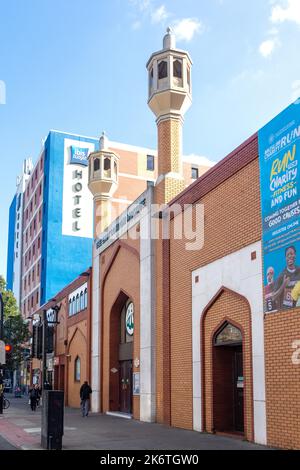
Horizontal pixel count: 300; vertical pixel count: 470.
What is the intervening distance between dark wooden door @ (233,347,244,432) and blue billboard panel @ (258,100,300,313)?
114 inches

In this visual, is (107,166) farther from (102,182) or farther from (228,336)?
(228,336)

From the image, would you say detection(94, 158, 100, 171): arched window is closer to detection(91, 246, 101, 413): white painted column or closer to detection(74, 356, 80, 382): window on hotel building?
detection(91, 246, 101, 413): white painted column

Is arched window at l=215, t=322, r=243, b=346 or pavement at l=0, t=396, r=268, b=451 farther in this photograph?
arched window at l=215, t=322, r=243, b=346

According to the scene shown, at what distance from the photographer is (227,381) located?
645 inches

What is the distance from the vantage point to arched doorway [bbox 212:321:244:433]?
623 inches

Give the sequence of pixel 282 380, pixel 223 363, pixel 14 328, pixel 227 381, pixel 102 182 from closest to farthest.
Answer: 1. pixel 282 380
2. pixel 227 381
3. pixel 223 363
4. pixel 102 182
5. pixel 14 328

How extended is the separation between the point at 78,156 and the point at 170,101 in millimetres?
37227

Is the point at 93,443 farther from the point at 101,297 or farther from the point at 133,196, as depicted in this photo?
the point at 133,196

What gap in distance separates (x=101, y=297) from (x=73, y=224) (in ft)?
97.3

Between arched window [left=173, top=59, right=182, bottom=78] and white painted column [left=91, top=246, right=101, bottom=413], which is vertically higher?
arched window [left=173, top=59, right=182, bottom=78]

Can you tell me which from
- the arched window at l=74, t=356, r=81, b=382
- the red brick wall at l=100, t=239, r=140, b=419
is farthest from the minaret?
the arched window at l=74, t=356, r=81, b=382

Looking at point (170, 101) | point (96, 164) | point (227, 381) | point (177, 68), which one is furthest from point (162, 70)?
point (227, 381)

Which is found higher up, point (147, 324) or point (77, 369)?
point (147, 324)

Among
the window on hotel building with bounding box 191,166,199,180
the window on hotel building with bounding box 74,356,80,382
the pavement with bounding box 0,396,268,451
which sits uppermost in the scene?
the window on hotel building with bounding box 191,166,199,180
